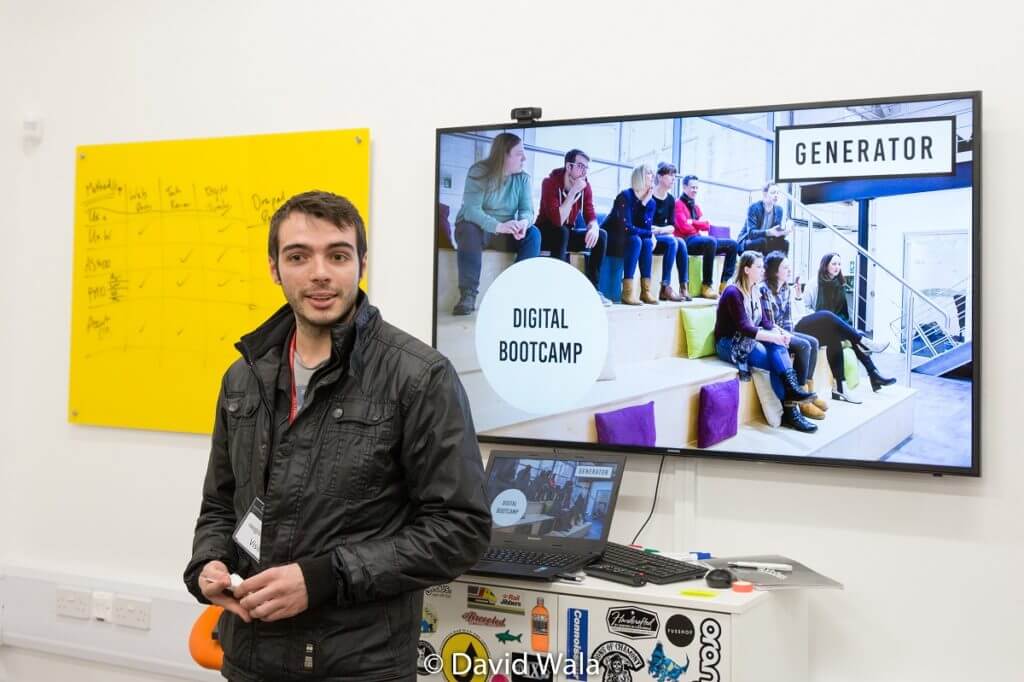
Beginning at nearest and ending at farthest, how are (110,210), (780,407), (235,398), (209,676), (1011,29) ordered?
1. (235,398)
2. (1011,29)
3. (780,407)
4. (209,676)
5. (110,210)

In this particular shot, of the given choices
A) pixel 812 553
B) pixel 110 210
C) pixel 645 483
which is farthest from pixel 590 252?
pixel 110 210

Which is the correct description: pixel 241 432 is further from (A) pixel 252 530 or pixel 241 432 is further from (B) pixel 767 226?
(B) pixel 767 226

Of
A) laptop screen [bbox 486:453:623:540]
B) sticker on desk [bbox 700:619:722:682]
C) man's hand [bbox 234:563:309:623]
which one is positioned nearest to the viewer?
man's hand [bbox 234:563:309:623]

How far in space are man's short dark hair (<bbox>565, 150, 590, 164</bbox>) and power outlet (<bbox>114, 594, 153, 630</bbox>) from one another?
80.1 inches

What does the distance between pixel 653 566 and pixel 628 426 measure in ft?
1.43

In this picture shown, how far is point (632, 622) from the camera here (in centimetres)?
211

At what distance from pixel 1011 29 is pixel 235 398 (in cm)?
194

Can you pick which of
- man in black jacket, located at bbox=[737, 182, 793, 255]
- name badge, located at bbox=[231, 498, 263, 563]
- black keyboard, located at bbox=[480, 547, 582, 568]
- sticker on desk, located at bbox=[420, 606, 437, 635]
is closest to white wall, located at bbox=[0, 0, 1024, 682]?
man in black jacket, located at bbox=[737, 182, 793, 255]

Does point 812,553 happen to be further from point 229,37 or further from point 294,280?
point 229,37

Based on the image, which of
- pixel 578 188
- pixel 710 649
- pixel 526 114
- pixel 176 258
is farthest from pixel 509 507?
pixel 176 258

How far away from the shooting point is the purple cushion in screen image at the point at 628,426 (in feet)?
8.45

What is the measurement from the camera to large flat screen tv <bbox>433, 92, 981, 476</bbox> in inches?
90.0

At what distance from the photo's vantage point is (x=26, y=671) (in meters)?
3.56

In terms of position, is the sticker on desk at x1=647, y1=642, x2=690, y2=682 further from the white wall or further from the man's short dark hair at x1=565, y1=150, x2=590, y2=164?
the man's short dark hair at x1=565, y1=150, x2=590, y2=164
